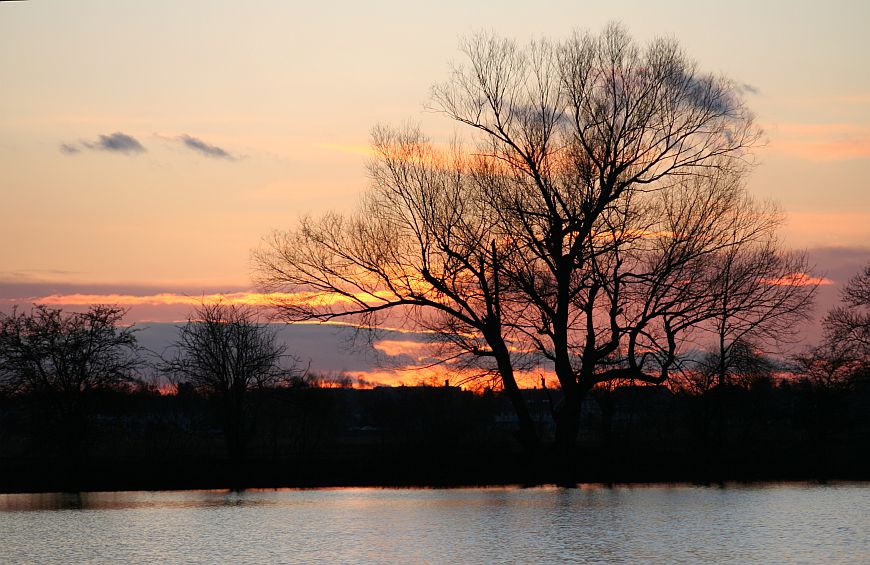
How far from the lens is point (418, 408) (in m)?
67.9

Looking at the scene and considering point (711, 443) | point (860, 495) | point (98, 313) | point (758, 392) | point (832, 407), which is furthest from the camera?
point (758, 392)

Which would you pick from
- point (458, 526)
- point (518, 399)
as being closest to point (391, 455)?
point (518, 399)

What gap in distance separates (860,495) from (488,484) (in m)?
12.3

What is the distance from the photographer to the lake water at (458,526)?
20.2 metres

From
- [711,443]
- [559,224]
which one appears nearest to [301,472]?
[559,224]

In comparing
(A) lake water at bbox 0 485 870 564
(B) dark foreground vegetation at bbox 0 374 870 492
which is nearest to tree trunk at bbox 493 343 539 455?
(B) dark foreground vegetation at bbox 0 374 870 492

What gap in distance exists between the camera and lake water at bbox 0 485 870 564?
20.2 m

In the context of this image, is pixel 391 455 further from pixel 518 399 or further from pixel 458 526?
pixel 458 526

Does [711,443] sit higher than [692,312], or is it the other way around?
[692,312]

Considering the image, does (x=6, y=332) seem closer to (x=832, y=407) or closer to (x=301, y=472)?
(x=301, y=472)

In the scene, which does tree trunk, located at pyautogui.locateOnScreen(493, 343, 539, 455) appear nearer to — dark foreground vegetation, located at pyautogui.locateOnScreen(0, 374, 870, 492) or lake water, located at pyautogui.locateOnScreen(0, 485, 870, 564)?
dark foreground vegetation, located at pyautogui.locateOnScreen(0, 374, 870, 492)

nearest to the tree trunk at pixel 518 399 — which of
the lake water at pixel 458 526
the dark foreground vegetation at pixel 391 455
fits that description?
the dark foreground vegetation at pixel 391 455

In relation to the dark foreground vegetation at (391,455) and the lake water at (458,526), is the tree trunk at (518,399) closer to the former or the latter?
the dark foreground vegetation at (391,455)

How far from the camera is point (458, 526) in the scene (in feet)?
81.0
